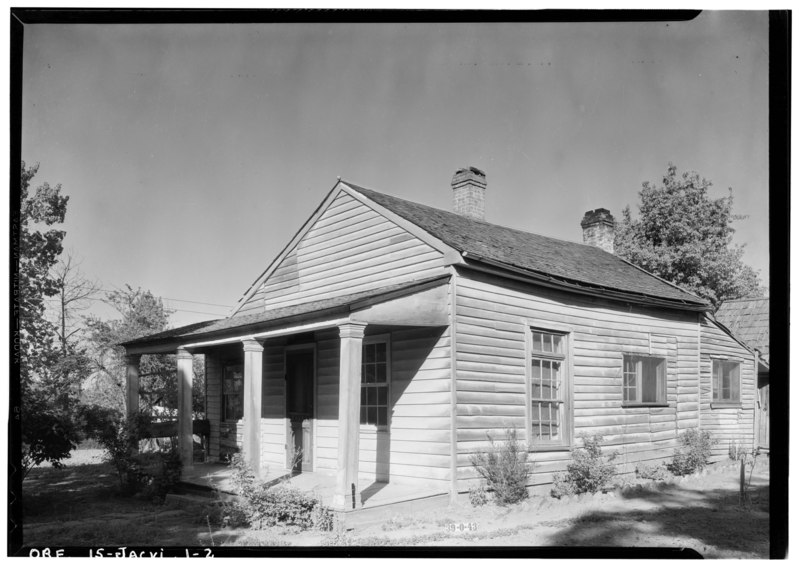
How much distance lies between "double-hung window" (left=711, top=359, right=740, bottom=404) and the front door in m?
9.62

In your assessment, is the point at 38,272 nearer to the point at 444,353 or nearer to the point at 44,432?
the point at 44,432

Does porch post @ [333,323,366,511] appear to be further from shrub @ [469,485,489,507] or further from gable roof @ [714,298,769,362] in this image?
gable roof @ [714,298,769,362]

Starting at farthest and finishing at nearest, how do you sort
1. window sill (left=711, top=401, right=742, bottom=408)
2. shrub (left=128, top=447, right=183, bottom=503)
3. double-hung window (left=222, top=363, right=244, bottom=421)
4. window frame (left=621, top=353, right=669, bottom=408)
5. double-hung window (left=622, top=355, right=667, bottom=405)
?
double-hung window (left=222, top=363, right=244, bottom=421) → window sill (left=711, top=401, right=742, bottom=408) → double-hung window (left=622, top=355, right=667, bottom=405) → window frame (left=621, top=353, right=669, bottom=408) → shrub (left=128, top=447, right=183, bottom=503)

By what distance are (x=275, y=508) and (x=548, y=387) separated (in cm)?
576

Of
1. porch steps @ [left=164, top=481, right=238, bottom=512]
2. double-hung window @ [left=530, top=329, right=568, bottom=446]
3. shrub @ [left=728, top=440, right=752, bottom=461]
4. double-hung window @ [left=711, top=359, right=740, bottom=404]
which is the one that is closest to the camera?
porch steps @ [left=164, top=481, right=238, bottom=512]

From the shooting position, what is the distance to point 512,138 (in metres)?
11.2

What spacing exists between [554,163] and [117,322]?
16638 millimetres

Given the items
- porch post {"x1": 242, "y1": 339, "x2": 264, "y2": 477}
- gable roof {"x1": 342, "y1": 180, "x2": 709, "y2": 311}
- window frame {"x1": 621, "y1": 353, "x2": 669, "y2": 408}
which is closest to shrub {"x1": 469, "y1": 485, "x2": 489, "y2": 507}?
porch post {"x1": 242, "y1": 339, "x2": 264, "y2": 477}

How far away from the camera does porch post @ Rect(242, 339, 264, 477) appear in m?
11.9

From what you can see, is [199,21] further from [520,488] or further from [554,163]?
[520,488]

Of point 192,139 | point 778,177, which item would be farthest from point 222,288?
point 778,177

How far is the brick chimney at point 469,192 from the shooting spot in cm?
1662

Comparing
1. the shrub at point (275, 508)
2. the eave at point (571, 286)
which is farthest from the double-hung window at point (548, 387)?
the shrub at point (275, 508)

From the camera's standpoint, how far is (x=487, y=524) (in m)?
10.1
